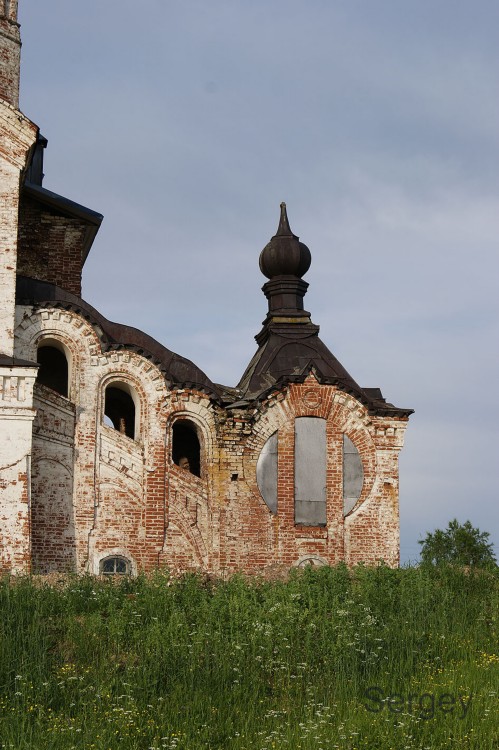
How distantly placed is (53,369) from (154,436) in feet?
7.88

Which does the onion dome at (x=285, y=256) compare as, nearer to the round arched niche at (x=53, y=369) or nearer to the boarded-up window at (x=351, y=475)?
the boarded-up window at (x=351, y=475)

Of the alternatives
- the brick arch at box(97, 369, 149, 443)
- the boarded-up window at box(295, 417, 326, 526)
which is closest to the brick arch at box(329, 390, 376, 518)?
the boarded-up window at box(295, 417, 326, 526)

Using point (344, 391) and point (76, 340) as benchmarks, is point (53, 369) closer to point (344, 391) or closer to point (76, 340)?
point (76, 340)

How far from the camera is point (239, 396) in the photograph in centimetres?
2248

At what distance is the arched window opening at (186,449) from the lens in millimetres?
22594

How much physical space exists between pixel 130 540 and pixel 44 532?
58.2 inches

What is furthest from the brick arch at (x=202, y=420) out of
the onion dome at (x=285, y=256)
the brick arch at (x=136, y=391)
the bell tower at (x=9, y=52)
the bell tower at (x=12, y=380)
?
the bell tower at (x=9, y=52)

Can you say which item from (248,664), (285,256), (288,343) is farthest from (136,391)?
(248,664)

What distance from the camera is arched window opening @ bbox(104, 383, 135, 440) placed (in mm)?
22531

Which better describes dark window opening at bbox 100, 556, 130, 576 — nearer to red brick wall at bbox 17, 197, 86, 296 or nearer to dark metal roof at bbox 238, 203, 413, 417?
dark metal roof at bbox 238, 203, 413, 417

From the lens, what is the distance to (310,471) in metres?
21.7

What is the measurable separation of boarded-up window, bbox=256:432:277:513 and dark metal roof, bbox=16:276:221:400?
128cm

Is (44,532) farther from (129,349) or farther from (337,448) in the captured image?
(337,448)

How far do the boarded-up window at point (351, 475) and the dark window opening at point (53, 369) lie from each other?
5179 millimetres
